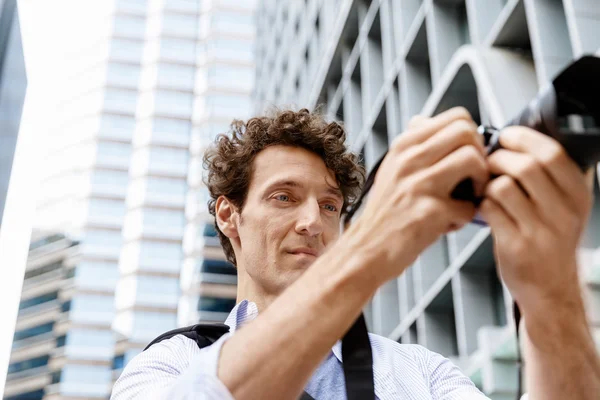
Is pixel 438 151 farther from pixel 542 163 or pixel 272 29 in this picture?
pixel 272 29

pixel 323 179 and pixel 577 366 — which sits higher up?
pixel 323 179

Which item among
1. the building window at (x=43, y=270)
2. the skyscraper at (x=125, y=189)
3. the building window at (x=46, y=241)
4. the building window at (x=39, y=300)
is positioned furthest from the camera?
the building window at (x=46, y=241)

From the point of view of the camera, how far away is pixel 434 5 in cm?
1389

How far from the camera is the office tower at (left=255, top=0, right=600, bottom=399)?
30.9 feet

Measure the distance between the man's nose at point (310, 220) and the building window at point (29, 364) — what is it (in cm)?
6746

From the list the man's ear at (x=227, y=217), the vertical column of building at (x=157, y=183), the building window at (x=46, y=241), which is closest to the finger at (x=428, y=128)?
the man's ear at (x=227, y=217)

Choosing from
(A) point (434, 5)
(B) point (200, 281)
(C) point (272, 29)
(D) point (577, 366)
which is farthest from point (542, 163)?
(B) point (200, 281)

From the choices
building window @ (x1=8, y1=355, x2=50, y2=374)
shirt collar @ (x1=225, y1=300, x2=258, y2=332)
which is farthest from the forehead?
building window @ (x1=8, y1=355, x2=50, y2=374)

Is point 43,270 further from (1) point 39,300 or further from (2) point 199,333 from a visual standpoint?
(2) point 199,333

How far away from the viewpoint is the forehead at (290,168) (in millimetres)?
2094

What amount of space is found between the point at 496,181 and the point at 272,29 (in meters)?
37.3

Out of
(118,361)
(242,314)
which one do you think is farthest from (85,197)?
(242,314)

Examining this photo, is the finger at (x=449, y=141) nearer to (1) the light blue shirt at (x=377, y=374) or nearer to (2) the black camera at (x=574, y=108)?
(2) the black camera at (x=574, y=108)

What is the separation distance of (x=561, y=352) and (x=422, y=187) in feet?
1.25
